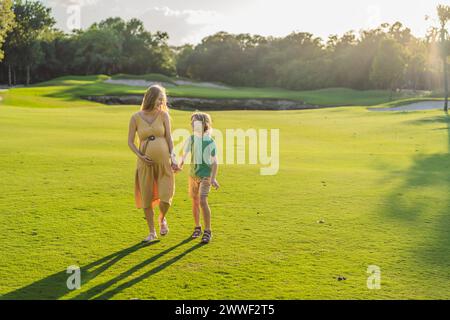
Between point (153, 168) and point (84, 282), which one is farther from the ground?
point (153, 168)

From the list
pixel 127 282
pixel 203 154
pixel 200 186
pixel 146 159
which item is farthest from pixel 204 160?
pixel 127 282

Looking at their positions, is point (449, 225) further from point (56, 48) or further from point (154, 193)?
point (56, 48)

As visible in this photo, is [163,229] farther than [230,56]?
No

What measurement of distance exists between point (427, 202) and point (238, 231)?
15.9 feet

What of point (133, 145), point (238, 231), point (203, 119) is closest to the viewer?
point (133, 145)

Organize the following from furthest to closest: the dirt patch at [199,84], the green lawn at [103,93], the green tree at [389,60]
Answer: the dirt patch at [199,84]
the green tree at [389,60]
the green lawn at [103,93]

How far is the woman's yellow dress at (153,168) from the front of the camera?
26.5 ft

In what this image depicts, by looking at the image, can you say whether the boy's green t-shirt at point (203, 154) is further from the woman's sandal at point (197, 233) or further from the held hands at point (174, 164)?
the woman's sandal at point (197, 233)

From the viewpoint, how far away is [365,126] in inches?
1261

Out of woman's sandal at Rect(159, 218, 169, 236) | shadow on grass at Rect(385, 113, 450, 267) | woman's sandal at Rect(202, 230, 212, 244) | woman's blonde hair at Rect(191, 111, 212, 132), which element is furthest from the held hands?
shadow on grass at Rect(385, 113, 450, 267)

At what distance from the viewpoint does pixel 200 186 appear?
8.38 meters

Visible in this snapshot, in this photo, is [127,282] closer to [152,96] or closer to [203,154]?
[203,154]

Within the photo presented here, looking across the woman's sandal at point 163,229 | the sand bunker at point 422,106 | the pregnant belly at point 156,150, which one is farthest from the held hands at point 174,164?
the sand bunker at point 422,106

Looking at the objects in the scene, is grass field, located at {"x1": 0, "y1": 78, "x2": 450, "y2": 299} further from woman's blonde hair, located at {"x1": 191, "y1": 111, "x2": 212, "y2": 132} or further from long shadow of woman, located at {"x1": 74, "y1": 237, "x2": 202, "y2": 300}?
woman's blonde hair, located at {"x1": 191, "y1": 111, "x2": 212, "y2": 132}
